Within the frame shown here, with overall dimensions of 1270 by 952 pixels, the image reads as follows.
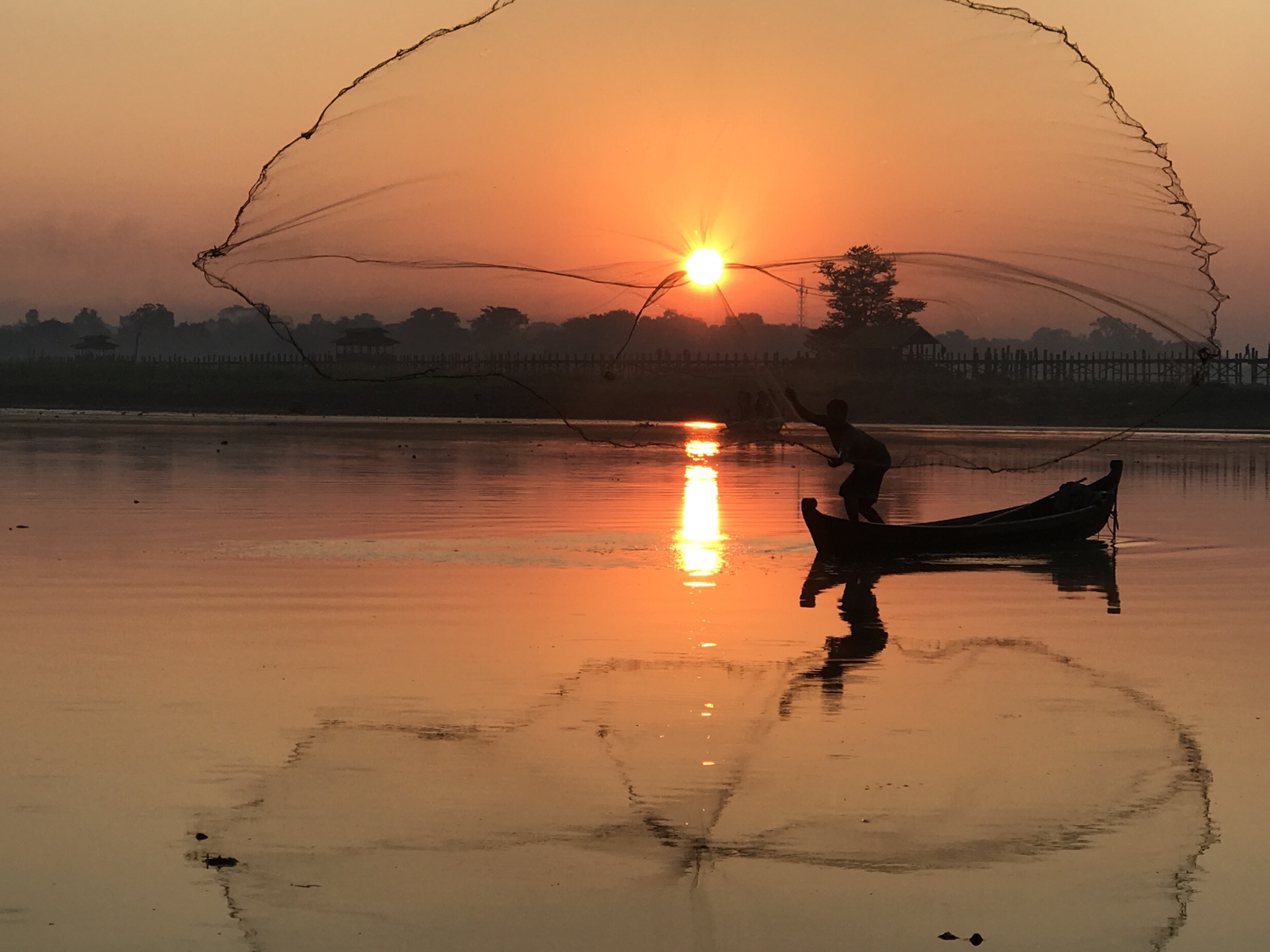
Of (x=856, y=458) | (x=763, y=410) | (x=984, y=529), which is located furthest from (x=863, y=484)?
(x=763, y=410)

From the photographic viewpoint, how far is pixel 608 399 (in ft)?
360

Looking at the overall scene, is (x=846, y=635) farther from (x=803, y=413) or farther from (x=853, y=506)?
(x=853, y=506)

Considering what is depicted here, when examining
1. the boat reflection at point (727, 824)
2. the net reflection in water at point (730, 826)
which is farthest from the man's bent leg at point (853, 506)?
the net reflection in water at point (730, 826)

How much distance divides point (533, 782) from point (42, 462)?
34828mm

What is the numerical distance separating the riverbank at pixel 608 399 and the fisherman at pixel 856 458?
46.2 metres

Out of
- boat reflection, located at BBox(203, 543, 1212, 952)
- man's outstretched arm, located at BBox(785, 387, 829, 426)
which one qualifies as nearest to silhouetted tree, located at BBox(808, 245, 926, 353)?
man's outstretched arm, located at BBox(785, 387, 829, 426)

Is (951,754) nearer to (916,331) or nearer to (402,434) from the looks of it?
(916,331)

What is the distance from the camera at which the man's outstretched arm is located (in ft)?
66.3

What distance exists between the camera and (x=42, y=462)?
136 ft

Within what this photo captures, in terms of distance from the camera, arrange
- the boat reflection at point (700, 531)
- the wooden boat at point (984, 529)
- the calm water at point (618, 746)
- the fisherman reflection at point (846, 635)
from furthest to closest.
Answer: the wooden boat at point (984, 529) → the boat reflection at point (700, 531) → the fisherman reflection at point (846, 635) → the calm water at point (618, 746)

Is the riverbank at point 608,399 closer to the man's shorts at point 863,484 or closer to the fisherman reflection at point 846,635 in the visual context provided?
the man's shorts at point 863,484

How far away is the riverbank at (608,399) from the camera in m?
93.9

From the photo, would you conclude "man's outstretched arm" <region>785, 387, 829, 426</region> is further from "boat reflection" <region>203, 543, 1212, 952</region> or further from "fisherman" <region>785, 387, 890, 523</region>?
"boat reflection" <region>203, 543, 1212, 952</region>

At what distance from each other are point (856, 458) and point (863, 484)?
56 centimetres
